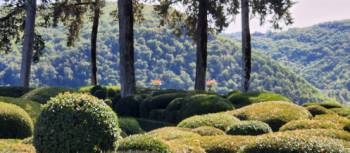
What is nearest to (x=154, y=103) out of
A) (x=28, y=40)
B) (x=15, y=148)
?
(x=28, y=40)

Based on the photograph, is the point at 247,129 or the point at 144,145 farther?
the point at 247,129

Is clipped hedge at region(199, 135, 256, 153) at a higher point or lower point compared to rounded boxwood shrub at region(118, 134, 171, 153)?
lower

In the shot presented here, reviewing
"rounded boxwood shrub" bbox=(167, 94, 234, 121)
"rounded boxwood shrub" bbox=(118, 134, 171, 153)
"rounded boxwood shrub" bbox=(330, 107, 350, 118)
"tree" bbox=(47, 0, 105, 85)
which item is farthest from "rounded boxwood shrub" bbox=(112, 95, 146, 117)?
"rounded boxwood shrub" bbox=(118, 134, 171, 153)

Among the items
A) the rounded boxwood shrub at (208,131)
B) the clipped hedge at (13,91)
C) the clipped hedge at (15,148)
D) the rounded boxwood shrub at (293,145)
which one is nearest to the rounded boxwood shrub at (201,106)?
the rounded boxwood shrub at (208,131)

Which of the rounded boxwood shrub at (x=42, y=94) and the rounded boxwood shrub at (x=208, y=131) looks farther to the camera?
the rounded boxwood shrub at (x=42, y=94)

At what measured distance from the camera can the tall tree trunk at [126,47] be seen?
2919 centimetres

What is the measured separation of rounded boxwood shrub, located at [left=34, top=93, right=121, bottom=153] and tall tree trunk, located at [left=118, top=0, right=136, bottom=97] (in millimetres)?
16843

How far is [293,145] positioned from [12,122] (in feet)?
34.5

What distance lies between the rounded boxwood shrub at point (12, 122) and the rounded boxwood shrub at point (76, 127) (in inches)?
236

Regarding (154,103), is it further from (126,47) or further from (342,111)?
(342,111)

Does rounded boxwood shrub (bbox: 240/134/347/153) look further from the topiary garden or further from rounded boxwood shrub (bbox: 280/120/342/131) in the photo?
rounded boxwood shrub (bbox: 280/120/342/131)

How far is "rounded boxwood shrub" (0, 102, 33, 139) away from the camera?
18141mm

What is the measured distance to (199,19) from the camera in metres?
34.5

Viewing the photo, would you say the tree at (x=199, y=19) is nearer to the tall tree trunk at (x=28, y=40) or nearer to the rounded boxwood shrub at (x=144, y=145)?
the tall tree trunk at (x=28, y=40)
